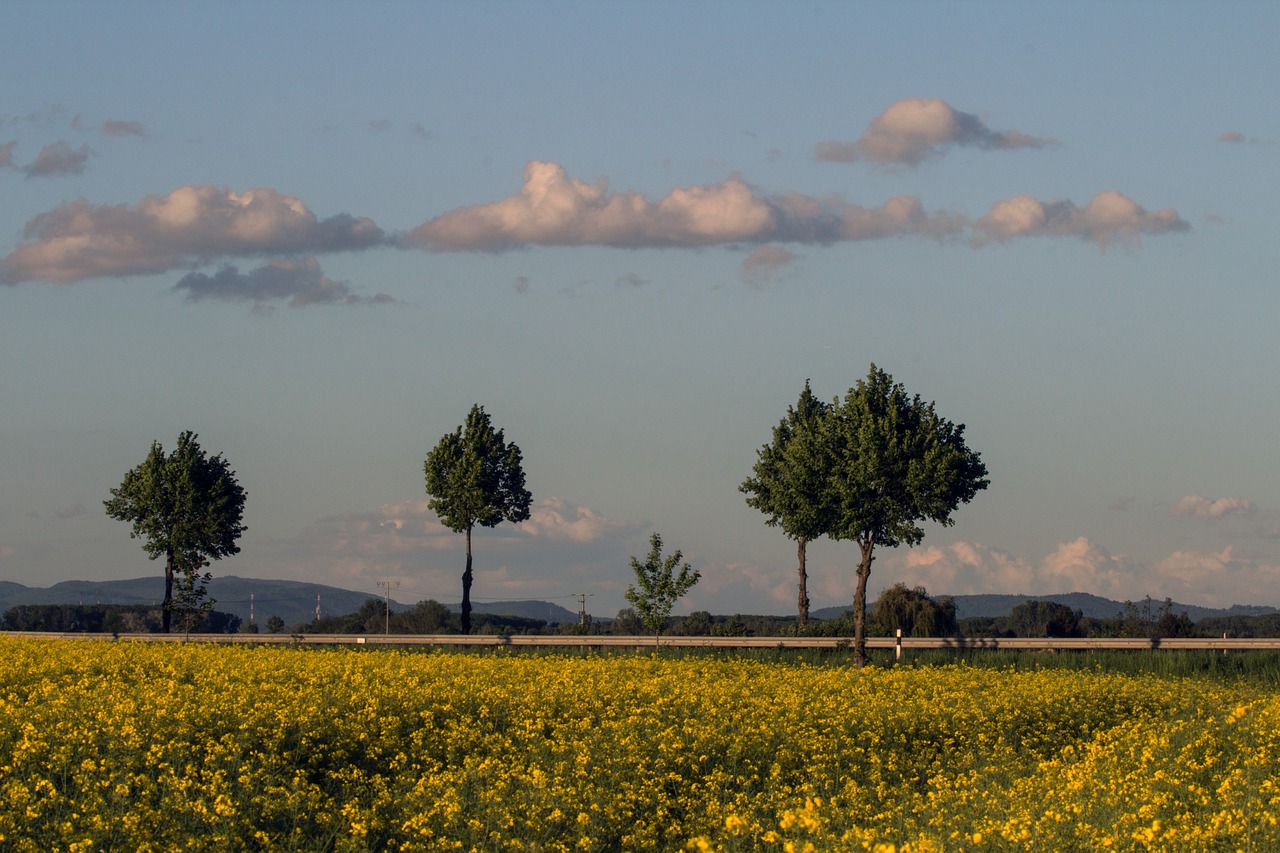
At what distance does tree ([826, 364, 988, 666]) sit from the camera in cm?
4906

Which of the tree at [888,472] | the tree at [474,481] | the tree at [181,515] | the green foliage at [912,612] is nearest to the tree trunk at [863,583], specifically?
the tree at [888,472]

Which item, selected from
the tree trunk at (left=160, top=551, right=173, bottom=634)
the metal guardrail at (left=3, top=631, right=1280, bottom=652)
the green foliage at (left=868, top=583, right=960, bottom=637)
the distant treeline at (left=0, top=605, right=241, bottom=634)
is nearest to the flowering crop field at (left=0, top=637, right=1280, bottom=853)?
the metal guardrail at (left=3, top=631, right=1280, bottom=652)

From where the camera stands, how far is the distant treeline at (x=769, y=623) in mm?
64312

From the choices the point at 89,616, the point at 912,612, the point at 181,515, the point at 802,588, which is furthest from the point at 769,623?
the point at 89,616

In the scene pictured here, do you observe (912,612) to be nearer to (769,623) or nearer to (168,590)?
(769,623)

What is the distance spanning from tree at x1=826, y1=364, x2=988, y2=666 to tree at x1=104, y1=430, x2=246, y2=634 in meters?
31.4

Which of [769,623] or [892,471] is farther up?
[892,471]

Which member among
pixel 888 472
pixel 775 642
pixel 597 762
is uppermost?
pixel 888 472

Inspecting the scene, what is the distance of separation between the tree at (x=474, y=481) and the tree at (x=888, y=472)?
17640mm

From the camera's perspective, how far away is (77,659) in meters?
29.0

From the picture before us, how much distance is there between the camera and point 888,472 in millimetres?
49125

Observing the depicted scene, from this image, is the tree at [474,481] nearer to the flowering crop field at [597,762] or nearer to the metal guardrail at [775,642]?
the metal guardrail at [775,642]

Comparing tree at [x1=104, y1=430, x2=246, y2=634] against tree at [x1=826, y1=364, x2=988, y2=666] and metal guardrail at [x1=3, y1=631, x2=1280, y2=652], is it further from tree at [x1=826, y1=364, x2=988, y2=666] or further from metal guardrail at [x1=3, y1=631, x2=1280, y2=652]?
tree at [x1=826, y1=364, x2=988, y2=666]

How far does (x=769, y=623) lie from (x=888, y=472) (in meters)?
17.3
